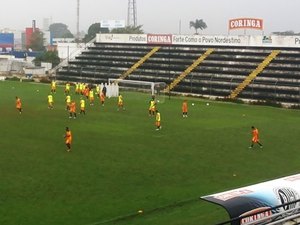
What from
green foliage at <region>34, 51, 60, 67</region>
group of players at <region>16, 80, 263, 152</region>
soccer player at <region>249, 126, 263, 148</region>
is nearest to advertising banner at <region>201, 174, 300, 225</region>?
soccer player at <region>249, 126, 263, 148</region>

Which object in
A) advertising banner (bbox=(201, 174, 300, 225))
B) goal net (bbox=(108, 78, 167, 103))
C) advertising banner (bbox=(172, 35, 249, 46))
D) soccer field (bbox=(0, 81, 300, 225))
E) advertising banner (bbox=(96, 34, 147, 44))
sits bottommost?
soccer field (bbox=(0, 81, 300, 225))

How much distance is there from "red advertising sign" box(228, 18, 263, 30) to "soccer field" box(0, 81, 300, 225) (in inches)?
1038

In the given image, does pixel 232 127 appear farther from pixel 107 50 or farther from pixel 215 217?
pixel 107 50

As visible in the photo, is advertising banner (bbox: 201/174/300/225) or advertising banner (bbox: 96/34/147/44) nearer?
advertising banner (bbox: 201/174/300/225)

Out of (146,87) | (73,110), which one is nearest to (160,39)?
(146,87)

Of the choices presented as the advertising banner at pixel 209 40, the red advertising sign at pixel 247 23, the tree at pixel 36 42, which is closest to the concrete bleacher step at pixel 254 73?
the advertising banner at pixel 209 40

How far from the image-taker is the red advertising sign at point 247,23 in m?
60.6

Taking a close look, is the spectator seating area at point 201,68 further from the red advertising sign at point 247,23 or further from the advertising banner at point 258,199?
the advertising banner at point 258,199

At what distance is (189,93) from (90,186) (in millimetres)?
35146

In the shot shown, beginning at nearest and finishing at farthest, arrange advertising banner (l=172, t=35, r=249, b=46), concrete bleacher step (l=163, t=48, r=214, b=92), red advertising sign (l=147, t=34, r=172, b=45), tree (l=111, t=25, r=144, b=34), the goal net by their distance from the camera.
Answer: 1. the goal net
2. concrete bleacher step (l=163, t=48, r=214, b=92)
3. advertising banner (l=172, t=35, r=249, b=46)
4. red advertising sign (l=147, t=34, r=172, b=45)
5. tree (l=111, t=25, r=144, b=34)

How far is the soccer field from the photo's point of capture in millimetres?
14453

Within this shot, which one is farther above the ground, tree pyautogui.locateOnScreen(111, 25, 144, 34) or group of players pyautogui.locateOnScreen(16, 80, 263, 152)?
tree pyautogui.locateOnScreen(111, 25, 144, 34)

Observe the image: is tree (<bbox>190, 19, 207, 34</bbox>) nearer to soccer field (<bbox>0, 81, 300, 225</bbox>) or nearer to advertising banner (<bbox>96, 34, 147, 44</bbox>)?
advertising banner (<bbox>96, 34, 147, 44</bbox>)

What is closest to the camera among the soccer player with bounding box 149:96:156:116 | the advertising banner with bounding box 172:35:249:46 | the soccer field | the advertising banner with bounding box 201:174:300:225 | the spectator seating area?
the advertising banner with bounding box 201:174:300:225
